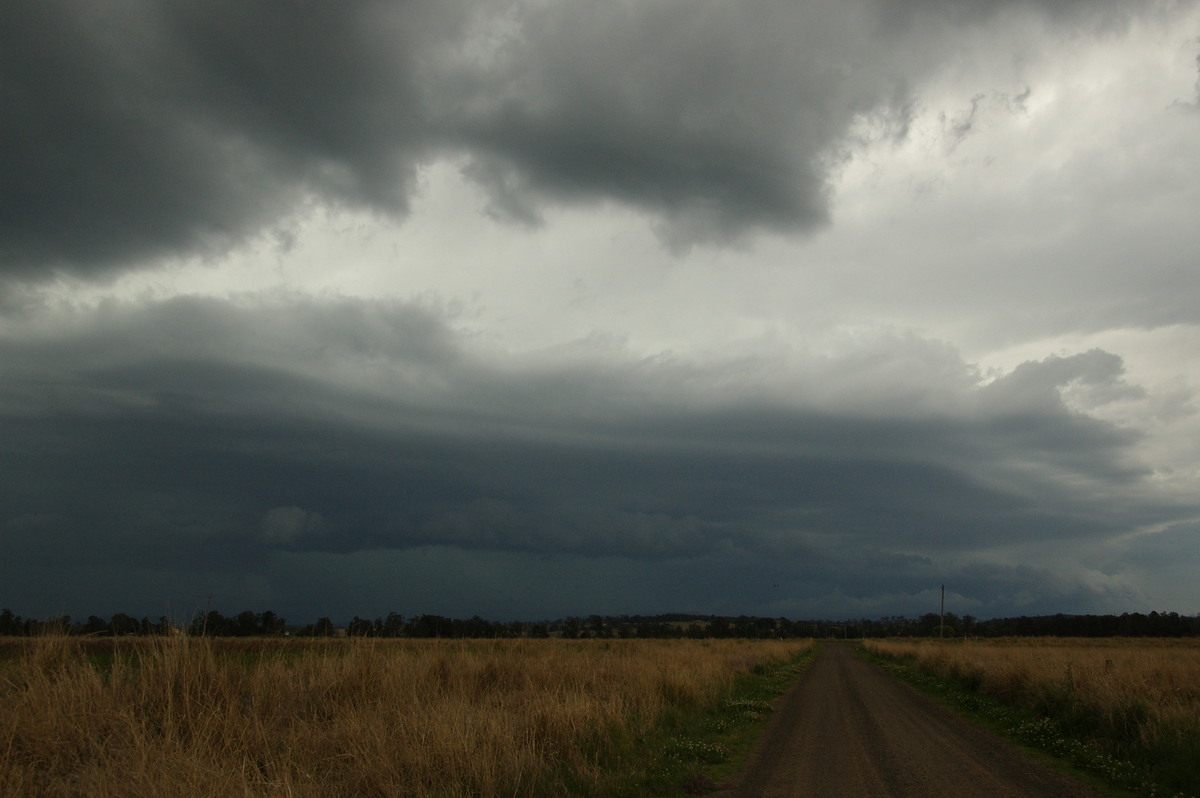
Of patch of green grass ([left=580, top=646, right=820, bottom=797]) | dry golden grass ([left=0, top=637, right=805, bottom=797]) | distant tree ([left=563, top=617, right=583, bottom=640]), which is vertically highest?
dry golden grass ([left=0, top=637, right=805, bottom=797])

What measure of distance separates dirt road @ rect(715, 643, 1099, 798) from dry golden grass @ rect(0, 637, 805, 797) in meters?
2.75

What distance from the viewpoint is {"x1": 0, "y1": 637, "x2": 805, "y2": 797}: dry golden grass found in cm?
755

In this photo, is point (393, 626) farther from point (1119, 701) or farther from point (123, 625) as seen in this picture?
point (1119, 701)

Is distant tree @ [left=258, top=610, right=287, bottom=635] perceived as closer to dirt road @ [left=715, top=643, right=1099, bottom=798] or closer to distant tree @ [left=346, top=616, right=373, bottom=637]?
distant tree @ [left=346, top=616, right=373, bottom=637]

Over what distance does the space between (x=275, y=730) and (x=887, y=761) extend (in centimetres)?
1038

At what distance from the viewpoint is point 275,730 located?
10.2 metres

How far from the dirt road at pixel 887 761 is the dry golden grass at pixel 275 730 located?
2749 mm

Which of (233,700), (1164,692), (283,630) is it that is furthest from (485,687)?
(1164,692)

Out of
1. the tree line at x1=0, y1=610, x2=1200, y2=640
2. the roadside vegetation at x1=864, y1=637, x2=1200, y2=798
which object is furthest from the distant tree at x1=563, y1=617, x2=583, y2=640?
the roadside vegetation at x1=864, y1=637, x2=1200, y2=798

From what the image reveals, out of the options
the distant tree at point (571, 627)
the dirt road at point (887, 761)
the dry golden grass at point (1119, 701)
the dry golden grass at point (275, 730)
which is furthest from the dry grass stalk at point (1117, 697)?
the distant tree at point (571, 627)

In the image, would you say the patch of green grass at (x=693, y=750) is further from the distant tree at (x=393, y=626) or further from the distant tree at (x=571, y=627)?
the distant tree at (x=571, y=627)

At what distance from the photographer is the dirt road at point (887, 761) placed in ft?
33.7

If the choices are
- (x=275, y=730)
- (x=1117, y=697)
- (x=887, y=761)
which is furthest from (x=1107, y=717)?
(x=275, y=730)

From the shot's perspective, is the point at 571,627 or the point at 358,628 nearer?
the point at 358,628
